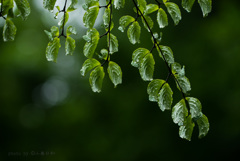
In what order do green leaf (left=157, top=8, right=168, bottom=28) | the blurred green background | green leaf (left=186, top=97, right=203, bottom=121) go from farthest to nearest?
the blurred green background → green leaf (left=157, top=8, right=168, bottom=28) → green leaf (left=186, top=97, right=203, bottom=121)

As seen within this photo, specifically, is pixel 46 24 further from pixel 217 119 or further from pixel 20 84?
pixel 217 119

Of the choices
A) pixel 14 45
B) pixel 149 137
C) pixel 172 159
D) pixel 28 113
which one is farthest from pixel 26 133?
pixel 172 159

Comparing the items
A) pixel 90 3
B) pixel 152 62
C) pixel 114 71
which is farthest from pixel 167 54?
pixel 90 3

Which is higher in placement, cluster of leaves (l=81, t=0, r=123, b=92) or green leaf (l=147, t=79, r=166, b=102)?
cluster of leaves (l=81, t=0, r=123, b=92)

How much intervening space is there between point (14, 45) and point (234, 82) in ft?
17.8

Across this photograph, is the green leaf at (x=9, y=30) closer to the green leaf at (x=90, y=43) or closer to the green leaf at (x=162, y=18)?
the green leaf at (x=90, y=43)

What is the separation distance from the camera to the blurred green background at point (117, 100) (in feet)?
18.9

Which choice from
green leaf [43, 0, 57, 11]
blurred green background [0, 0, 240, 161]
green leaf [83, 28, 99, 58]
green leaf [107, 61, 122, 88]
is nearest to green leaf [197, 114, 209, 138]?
green leaf [107, 61, 122, 88]

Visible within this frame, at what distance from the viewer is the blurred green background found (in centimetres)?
575

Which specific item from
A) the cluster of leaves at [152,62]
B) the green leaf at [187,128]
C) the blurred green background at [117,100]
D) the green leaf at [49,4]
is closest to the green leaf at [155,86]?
the cluster of leaves at [152,62]

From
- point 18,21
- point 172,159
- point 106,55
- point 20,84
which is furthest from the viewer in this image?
point 18,21

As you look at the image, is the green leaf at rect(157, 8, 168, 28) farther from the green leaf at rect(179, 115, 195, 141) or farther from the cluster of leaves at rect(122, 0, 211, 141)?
the green leaf at rect(179, 115, 195, 141)

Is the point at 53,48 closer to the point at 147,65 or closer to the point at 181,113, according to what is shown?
the point at 147,65

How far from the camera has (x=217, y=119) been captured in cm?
577
